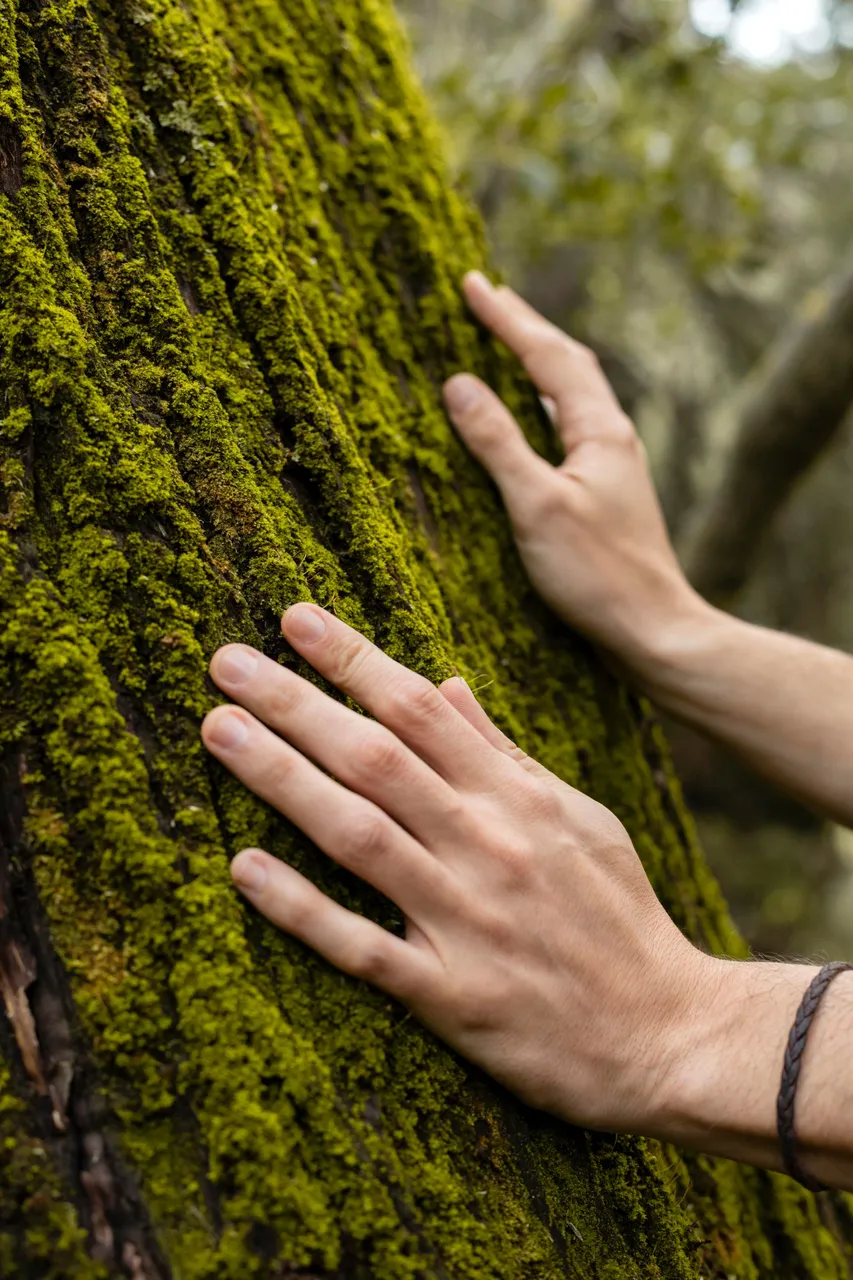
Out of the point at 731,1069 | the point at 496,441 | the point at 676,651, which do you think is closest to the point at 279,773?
the point at 731,1069

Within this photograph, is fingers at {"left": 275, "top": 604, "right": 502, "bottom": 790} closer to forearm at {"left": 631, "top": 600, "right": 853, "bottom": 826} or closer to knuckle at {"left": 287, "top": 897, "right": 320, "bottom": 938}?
knuckle at {"left": 287, "top": 897, "right": 320, "bottom": 938}

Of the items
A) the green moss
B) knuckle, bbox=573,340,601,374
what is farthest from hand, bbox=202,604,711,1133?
knuckle, bbox=573,340,601,374

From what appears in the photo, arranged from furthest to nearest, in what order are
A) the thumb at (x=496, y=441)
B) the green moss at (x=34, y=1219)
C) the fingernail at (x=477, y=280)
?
the fingernail at (x=477, y=280) → the thumb at (x=496, y=441) → the green moss at (x=34, y=1219)

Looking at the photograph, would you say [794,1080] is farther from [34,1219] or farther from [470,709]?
[34,1219]

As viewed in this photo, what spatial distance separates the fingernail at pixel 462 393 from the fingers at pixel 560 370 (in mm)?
225

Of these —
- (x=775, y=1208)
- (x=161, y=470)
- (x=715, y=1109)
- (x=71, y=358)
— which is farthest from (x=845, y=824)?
(x=71, y=358)

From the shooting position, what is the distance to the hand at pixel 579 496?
6.89ft

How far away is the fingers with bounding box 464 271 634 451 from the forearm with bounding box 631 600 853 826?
50cm

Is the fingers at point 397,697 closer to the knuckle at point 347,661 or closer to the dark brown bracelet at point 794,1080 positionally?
the knuckle at point 347,661

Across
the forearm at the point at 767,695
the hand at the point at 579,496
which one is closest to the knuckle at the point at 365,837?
the hand at the point at 579,496

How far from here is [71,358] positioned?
1314mm

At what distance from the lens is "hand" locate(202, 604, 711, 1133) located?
124cm

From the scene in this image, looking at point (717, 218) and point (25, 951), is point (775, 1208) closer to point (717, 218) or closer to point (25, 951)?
point (25, 951)

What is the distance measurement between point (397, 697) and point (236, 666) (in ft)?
0.75
